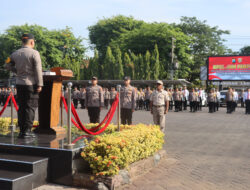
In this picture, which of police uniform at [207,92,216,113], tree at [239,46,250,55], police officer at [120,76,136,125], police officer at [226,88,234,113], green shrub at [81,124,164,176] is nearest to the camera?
green shrub at [81,124,164,176]

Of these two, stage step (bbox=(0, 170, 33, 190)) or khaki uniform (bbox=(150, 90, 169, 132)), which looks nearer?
stage step (bbox=(0, 170, 33, 190))

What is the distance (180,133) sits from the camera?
1073 cm

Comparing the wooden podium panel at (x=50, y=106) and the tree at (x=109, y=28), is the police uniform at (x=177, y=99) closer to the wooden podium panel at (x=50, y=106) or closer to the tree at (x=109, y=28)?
the wooden podium panel at (x=50, y=106)

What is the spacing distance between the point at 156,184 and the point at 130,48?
40850 mm

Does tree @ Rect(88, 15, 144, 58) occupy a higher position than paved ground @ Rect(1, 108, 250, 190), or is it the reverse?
tree @ Rect(88, 15, 144, 58)

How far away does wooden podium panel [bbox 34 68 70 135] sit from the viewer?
6941 millimetres

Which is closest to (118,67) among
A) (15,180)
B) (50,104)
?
(50,104)

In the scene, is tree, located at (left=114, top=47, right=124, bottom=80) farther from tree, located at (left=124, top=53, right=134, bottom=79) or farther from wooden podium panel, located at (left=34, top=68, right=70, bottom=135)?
wooden podium panel, located at (left=34, top=68, right=70, bottom=135)

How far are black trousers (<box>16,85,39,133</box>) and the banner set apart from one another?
28026 millimetres

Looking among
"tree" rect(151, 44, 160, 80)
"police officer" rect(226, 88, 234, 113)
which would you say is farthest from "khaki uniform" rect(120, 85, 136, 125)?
"tree" rect(151, 44, 160, 80)

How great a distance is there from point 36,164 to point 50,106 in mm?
2296

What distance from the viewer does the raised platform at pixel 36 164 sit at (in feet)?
15.0

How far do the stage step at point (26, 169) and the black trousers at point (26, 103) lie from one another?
3.36 ft

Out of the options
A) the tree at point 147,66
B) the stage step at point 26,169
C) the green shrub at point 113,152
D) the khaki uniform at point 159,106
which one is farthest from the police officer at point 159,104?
the tree at point 147,66
